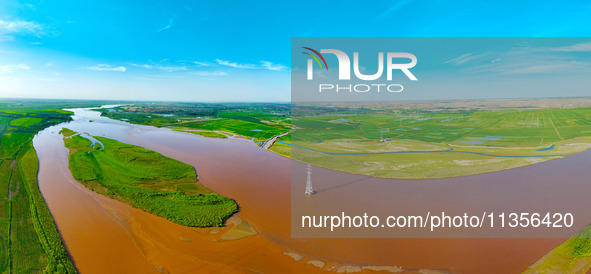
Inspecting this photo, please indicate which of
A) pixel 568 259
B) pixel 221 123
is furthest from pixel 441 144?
pixel 221 123

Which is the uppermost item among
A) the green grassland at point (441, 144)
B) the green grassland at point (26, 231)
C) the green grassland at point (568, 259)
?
the green grassland at point (441, 144)

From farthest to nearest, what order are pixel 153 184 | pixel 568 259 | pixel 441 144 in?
pixel 441 144 < pixel 153 184 < pixel 568 259

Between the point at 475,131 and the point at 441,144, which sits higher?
the point at 475,131

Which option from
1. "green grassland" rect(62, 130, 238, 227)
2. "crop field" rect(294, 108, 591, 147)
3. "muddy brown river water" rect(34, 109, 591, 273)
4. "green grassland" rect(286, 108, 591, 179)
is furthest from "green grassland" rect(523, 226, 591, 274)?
"crop field" rect(294, 108, 591, 147)

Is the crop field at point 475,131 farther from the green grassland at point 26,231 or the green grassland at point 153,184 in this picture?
the green grassland at point 26,231

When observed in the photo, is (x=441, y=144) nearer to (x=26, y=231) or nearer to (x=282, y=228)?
(x=282, y=228)

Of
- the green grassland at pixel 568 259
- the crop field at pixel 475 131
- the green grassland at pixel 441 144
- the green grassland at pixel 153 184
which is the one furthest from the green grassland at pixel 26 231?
the crop field at pixel 475 131
